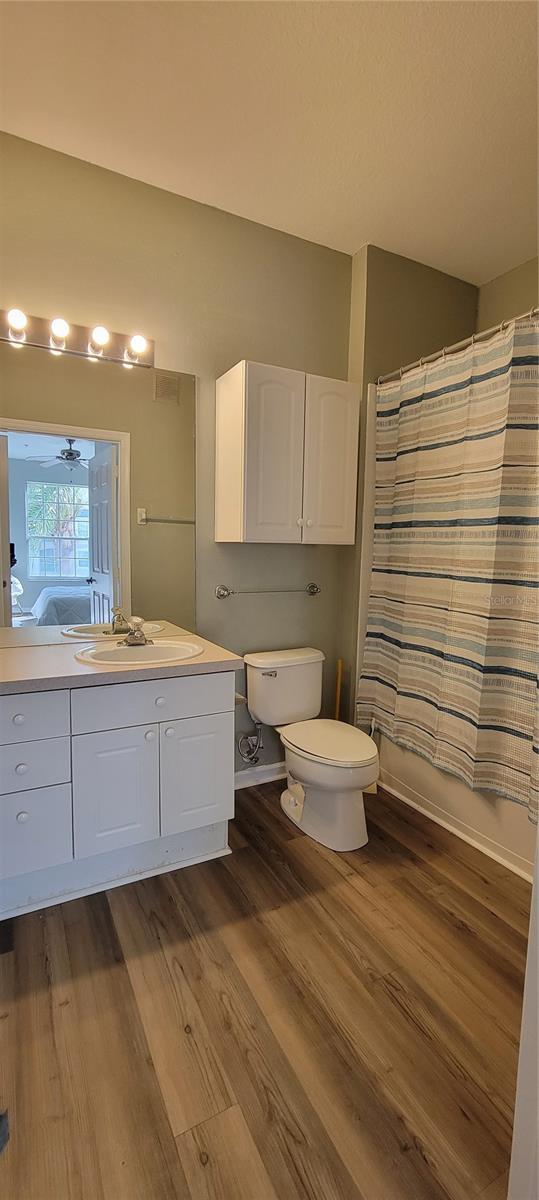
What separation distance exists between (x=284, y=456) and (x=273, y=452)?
6cm

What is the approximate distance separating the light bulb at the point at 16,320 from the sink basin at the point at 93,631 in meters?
1.13

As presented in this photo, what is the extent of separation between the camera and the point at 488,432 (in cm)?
193

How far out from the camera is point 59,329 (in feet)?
6.32

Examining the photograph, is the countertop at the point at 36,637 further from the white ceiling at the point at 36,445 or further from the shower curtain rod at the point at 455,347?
the shower curtain rod at the point at 455,347

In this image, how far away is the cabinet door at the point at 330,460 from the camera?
2299 mm

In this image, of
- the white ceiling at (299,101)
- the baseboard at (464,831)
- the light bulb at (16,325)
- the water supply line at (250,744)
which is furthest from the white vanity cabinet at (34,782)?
the white ceiling at (299,101)

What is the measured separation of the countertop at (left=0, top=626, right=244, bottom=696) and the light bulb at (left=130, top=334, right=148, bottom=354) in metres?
1.22

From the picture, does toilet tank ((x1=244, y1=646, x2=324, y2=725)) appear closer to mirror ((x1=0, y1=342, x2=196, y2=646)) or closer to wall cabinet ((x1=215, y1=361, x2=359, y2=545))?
mirror ((x1=0, y1=342, x2=196, y2=646))

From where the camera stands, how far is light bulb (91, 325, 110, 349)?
6.55 feet

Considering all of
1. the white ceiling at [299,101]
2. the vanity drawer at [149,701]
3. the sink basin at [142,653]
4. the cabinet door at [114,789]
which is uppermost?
the white ceiling at [299,101]

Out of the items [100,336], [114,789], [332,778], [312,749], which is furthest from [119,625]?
[100,336]

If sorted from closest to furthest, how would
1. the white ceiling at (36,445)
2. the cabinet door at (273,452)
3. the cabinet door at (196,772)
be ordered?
the cabinet door at (196,772), the white ceiling at (36,445), the cabinet door at (273,452)

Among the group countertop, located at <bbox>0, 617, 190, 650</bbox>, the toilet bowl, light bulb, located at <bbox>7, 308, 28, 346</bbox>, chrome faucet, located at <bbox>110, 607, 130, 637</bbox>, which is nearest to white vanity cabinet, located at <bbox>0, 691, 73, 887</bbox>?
countertop, located at <bbox>0, 617, 190, 650</bbox>

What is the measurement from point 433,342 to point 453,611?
154 centimetres
